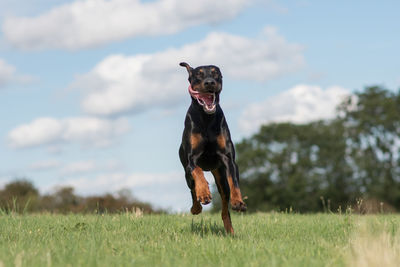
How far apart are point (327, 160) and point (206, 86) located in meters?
46.3

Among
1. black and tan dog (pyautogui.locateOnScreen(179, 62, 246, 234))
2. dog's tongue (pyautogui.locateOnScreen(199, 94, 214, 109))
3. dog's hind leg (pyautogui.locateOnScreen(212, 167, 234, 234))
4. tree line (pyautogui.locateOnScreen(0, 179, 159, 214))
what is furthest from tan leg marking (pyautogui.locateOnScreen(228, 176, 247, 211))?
tree line (pyautogui.locateOnScreen(0, 179, 159, 214))

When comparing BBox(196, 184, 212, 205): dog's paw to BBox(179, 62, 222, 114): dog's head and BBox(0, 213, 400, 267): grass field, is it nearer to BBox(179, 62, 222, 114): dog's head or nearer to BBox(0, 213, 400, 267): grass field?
BBox(0, 213, 400, 267): grass field

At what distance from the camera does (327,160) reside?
51875 millimetres

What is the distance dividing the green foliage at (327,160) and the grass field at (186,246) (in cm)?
4110

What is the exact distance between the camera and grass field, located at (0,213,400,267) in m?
5.82

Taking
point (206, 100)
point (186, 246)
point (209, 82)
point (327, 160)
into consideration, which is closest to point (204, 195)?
point (186, 246)

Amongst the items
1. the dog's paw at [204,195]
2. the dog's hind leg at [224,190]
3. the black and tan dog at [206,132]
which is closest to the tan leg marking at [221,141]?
the black and tan dog at [206,132]

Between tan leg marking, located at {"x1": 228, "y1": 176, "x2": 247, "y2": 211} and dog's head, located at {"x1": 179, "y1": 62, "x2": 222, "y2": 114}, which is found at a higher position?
dog's head, located at {"x1": 179, "y1": 62, "x2": 222, "y2": 114}

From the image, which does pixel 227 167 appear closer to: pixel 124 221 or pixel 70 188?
pixel 124 221

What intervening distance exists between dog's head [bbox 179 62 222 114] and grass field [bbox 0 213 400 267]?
2.17 meters

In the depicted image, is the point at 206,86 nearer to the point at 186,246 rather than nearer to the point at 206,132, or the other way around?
the point at 206,132

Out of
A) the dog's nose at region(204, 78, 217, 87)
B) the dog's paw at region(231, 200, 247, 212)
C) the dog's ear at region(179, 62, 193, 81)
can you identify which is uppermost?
the dog's ear at region(179, 62, 193, 81)

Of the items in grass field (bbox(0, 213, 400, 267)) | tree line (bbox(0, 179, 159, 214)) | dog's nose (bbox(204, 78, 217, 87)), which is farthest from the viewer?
tree line (bbox(0, 179, 159, 214))

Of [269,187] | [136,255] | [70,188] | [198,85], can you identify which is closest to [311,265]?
[136,255]
